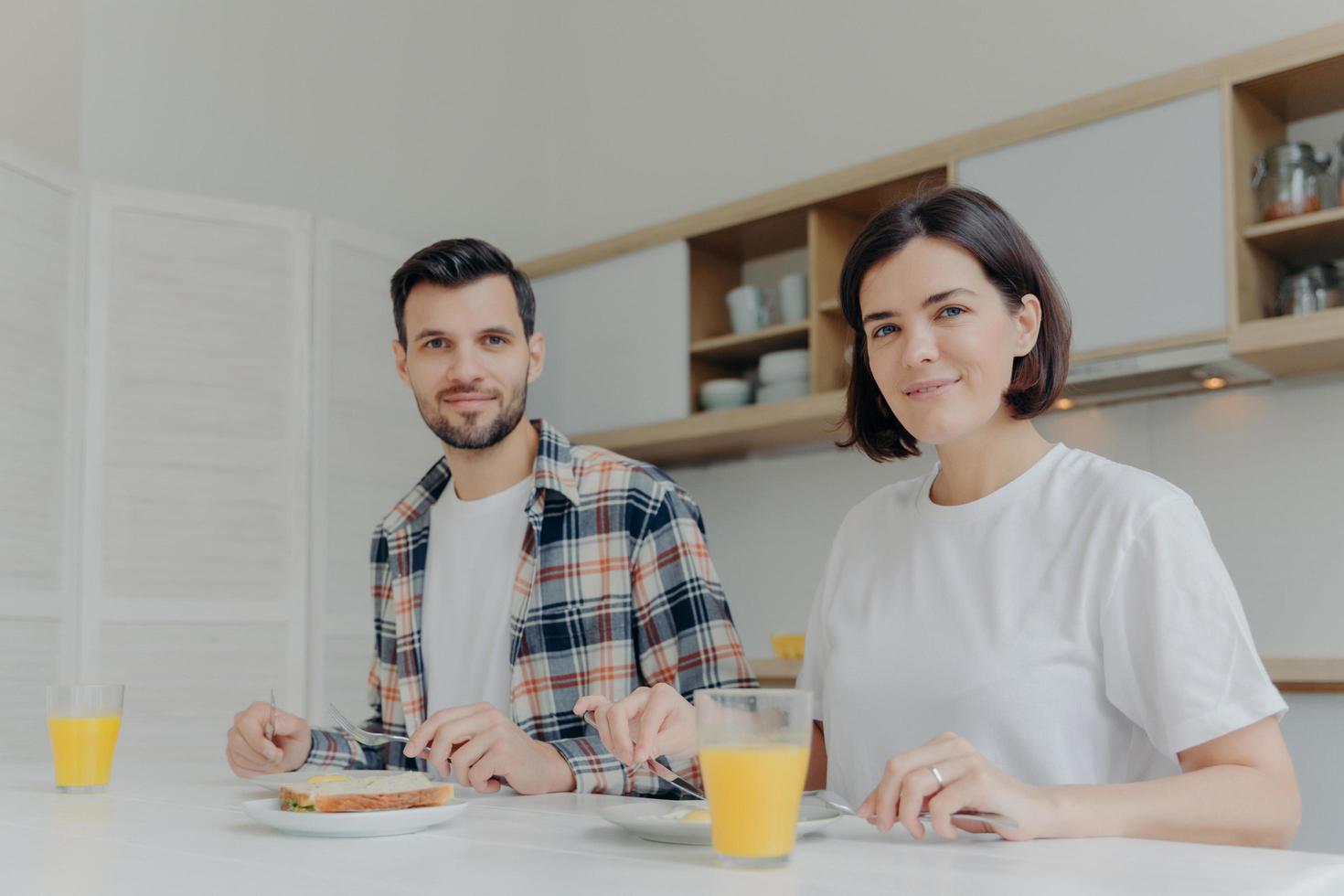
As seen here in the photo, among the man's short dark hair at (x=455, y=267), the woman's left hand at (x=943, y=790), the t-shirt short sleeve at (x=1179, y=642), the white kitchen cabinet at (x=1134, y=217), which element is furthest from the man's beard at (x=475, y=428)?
the white kitchen cabinet at (x=1134, y=217)

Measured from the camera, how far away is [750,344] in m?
3.77

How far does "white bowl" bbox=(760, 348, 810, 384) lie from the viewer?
11.8ft

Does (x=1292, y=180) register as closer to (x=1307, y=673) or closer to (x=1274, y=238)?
(x=1274, y=238)

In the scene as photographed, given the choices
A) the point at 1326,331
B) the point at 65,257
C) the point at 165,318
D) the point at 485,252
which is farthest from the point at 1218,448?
the point at 65,257

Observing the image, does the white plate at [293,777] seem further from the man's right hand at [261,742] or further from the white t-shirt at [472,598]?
the white t-shirt at [472,598]

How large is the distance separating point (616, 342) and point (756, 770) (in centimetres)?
317

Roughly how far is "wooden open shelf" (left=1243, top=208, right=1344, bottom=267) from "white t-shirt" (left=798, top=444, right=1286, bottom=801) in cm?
156

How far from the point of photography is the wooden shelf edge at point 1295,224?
2.71m

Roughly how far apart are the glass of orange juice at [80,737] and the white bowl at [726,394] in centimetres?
245

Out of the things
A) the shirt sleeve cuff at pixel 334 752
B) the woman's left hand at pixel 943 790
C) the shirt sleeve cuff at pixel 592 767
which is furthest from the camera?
the shirt sleeve cuff at pixel 334 752

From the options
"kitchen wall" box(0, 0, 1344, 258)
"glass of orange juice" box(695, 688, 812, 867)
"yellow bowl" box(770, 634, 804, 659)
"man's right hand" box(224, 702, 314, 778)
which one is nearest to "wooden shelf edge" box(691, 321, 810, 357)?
"kitchen wall" box(0, 0, 1344, 258)

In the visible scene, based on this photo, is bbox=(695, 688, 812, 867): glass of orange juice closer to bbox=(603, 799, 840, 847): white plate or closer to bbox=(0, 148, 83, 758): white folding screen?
bbox=(603, 799, 840, 847): white plate

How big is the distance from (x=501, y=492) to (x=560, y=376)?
2.11 metres

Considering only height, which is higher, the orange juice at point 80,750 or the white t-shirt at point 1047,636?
the white t-shirt at point 1047,636
